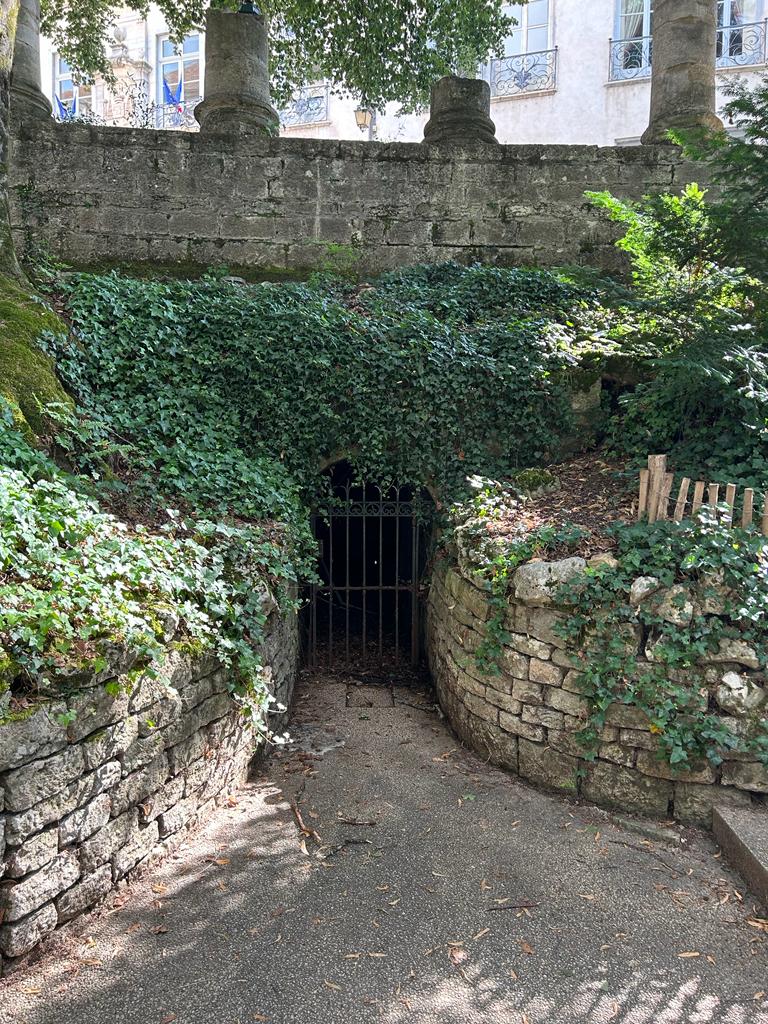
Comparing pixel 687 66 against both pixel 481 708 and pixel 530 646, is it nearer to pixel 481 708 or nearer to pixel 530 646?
pixel 530 646

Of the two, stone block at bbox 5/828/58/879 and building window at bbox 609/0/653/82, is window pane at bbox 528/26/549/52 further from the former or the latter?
stone block at bbox 5/828/58/879

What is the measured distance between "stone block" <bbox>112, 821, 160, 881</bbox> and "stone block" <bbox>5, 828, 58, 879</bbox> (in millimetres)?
Result: 433

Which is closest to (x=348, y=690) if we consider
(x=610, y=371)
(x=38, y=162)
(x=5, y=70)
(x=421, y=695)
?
(x=421, y=695)

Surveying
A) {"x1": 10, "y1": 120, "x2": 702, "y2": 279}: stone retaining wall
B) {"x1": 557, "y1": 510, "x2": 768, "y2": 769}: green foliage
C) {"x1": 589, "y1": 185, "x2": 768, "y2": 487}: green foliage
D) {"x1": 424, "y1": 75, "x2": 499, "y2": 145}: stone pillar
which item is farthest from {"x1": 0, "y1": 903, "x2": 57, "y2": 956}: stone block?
{"x1": 424, "y1": 75, "x2": 499, "y2": 145}: stone pillar

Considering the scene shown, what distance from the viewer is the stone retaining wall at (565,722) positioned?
411 cm

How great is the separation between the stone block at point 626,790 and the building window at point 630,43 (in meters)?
16.7

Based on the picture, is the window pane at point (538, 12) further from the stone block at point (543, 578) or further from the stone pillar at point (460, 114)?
the stone block at point (543, 578)

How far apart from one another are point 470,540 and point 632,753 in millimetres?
1799

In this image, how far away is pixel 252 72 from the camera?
8.55 meters

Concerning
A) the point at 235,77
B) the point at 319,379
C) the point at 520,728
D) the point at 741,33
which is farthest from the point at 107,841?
the point at 741,33

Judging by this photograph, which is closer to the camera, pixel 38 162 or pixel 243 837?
pixel 243 837

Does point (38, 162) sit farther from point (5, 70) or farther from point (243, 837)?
point (243, 837)

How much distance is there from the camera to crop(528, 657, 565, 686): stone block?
4.45 metres

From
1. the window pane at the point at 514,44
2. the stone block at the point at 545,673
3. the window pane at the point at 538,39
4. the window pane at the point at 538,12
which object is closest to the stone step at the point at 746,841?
the stone block at the point at 545,673
